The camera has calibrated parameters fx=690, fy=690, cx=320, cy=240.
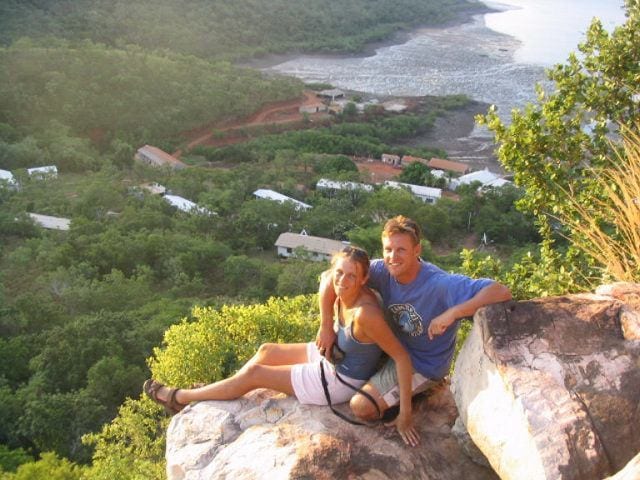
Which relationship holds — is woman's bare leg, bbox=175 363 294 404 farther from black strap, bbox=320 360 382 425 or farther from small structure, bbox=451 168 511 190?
small structure, bbox=451 168 511 190

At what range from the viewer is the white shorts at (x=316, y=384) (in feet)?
12.7

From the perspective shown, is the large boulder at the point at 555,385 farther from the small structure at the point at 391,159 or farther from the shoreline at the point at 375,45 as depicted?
the shoreline at the point at 375,45

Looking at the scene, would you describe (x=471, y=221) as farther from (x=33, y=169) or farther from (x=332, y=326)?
(x=332, y=326)

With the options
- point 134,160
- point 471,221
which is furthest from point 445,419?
point 134,160

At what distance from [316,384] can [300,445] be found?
→ 1.44 ft

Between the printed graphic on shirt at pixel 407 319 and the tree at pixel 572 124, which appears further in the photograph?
the tree at pixel 572 124

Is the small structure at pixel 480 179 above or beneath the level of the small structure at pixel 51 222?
beneath

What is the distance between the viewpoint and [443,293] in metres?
3.61

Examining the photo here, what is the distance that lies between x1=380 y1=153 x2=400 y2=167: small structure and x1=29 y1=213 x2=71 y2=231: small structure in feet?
58.1

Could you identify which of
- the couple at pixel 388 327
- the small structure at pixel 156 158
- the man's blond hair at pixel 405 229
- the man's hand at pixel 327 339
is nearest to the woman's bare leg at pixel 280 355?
the couple at pixel 388 327

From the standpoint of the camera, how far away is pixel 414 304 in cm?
368

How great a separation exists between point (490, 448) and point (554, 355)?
20.8 inches

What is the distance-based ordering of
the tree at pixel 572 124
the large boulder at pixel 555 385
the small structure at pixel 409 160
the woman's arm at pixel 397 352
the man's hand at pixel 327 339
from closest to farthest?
the large boulder at pixel 555 385 < the woman's arm at pixel 397 352 < the man's hand at pixel 327 339 < the tree at pixel 572 124 < the small structure at pixel 409 160

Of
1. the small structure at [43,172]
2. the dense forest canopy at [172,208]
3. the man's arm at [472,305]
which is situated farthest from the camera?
the small structure at [43,172]
